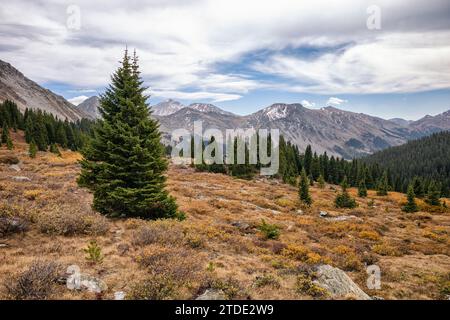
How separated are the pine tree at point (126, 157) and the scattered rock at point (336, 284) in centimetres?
1059

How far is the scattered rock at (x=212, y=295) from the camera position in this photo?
7.98 meters

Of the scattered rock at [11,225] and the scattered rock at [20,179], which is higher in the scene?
the scattered rock at [20,179]

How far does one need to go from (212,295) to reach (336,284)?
477cm

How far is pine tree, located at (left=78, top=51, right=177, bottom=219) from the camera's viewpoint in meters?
16.3

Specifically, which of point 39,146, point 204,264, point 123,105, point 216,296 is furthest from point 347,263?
point 39,146

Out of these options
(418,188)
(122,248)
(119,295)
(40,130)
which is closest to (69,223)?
(122,248)

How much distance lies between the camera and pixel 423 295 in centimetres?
1112

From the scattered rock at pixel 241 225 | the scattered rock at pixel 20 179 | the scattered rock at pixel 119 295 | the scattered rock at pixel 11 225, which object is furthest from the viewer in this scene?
the scattered rock at pixel 20 179

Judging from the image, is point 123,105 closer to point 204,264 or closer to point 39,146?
point 204,264

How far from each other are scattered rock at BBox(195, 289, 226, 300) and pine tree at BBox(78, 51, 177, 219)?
30.3 ft

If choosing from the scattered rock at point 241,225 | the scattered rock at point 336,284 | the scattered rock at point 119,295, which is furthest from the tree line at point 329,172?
the scattered rock at point 119,295

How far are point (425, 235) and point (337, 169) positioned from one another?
7715cm

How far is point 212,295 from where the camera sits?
8109mm

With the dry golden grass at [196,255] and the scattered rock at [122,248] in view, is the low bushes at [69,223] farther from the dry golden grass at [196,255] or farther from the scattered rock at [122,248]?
the scattered rock at [122,248]
